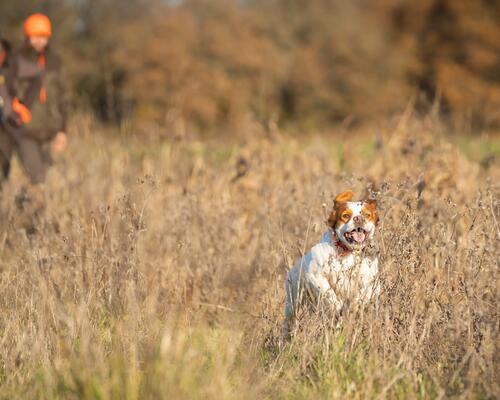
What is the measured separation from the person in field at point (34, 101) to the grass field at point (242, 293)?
2.18 feet

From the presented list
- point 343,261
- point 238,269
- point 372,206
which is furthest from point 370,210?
point 238,269

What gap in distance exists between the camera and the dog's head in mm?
3908

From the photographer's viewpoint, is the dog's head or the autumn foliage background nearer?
the autumn foliage background

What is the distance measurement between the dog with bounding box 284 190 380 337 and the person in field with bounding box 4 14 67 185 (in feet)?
12.6

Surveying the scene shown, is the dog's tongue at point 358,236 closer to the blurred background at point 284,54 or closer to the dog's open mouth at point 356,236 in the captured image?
the dog's open mouth at point 356,236

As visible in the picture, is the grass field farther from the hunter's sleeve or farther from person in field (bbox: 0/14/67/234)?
the hunter's sleeve

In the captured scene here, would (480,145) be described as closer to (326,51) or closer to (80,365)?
(80,365)

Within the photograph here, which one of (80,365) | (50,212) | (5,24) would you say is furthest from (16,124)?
(5,24)

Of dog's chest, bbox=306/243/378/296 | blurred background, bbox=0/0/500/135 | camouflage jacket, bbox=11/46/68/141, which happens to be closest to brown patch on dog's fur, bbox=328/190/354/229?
dog's chest, bbox=306/243/378/296

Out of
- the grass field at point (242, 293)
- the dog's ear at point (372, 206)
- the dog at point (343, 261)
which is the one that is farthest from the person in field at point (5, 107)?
the dog's ear at point (372, 206)

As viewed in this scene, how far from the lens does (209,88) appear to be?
3831cm

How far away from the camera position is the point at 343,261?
13.0 feet

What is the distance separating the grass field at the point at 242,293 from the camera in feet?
11.1

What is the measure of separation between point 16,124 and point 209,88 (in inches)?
1231
